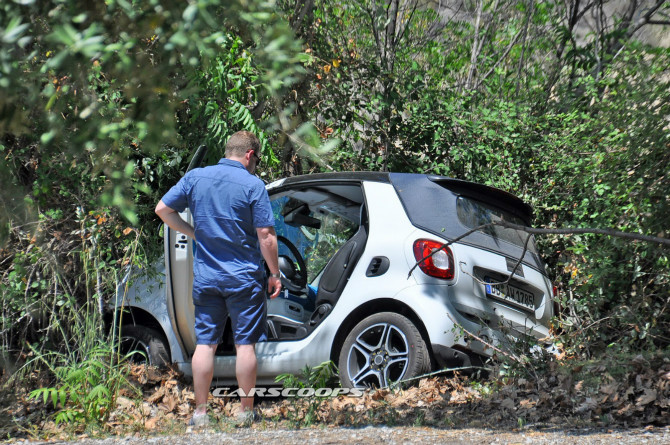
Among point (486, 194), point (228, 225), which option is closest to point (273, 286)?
point (228, 225)

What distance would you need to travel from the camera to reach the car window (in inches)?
283

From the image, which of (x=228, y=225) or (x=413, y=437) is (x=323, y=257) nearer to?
(x=228, y=225)

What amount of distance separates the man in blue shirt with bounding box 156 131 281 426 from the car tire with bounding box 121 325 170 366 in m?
1.01

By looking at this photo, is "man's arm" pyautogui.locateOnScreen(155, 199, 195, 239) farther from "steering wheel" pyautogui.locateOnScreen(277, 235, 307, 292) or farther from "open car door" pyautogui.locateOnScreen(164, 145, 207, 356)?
"steering wheel" pyautogui.locateOnScreen(277, 235, 307, 292)

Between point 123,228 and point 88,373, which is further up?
point 123,228

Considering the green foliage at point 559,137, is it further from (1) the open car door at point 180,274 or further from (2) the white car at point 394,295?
(1) the open car door at point 180,274

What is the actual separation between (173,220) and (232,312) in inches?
32.4

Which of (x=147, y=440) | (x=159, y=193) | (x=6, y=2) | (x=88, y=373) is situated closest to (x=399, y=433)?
(x=147, y=440)

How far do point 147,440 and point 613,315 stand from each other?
165 inches

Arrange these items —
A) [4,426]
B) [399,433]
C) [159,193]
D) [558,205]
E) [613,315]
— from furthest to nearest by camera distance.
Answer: [558,205] < [159,193] < [613,315] < [4,426] < [399,433]

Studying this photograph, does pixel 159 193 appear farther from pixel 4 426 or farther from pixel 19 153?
pixel 4 426

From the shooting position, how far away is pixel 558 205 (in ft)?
26.8

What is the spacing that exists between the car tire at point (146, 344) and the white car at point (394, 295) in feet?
0.04

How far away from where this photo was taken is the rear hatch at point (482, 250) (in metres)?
5.51
